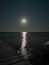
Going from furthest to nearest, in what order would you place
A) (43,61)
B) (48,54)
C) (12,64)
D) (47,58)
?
(48,54) < (47,58) < (43,61) < (12,64)

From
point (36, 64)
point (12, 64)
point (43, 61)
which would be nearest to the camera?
point (12, 64)

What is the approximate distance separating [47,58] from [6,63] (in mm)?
4134

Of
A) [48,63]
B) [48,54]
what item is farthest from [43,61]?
[48,54]

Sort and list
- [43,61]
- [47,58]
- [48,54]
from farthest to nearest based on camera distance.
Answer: [48,54], [47,58], [43,61]

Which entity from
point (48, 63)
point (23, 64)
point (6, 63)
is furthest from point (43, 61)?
point (6, 63)

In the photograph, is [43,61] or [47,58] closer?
[43,61]

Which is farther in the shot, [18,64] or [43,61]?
[43,61]

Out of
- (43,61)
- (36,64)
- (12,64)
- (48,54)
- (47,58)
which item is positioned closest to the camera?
(12,64)

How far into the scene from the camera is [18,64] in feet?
14.0

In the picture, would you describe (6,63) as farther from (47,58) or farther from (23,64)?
(47,58)

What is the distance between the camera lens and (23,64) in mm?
4320

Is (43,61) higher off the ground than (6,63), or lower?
lower

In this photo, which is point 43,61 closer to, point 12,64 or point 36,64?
point 36,64

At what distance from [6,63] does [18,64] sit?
0.52 meters
